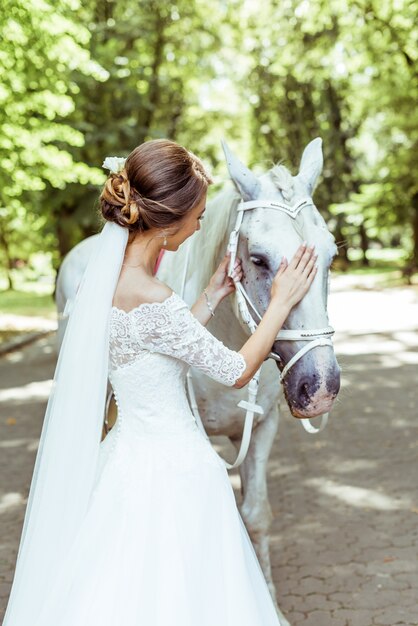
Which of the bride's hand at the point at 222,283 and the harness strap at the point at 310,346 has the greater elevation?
the bride's hand at the point at 222,283

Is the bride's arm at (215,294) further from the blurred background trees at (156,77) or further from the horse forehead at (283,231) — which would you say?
the blurred background trees at (156,77)

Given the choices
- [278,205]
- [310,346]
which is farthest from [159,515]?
[278,205]

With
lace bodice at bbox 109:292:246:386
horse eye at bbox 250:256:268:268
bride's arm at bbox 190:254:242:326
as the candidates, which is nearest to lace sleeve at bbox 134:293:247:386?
lace bodice at bbox 109:292:246:386

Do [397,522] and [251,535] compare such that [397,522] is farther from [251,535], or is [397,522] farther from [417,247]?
[417,247]

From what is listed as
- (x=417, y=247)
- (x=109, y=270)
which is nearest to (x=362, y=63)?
(x=417, y=247)

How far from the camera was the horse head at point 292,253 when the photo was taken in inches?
108

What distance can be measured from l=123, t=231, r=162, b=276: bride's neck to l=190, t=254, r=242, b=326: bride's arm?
→ 0.59 metres

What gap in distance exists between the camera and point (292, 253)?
2873mm

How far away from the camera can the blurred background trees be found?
39.5ft

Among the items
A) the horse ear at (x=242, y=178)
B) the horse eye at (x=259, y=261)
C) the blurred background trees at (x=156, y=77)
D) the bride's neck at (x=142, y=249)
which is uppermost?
the blurred background trees at (x=156, y=77)

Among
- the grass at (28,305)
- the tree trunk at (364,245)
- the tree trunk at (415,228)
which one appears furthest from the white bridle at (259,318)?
the tree trunk at (364,245)

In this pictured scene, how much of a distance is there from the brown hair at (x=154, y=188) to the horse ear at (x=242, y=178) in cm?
55

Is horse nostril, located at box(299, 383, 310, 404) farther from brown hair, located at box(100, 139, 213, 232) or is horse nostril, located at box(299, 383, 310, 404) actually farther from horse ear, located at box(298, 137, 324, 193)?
horse ear, located at box(298, 137, 324, 193)

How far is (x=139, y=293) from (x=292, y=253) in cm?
68
